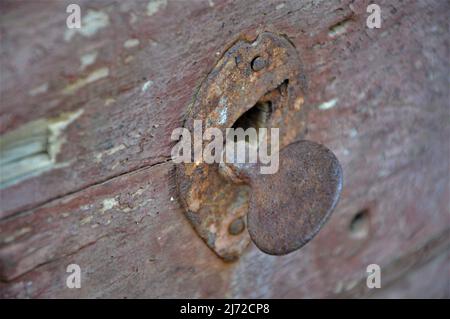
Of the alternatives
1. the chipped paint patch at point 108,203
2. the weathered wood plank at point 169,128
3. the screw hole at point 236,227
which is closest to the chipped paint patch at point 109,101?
the weathered wood plank at point 169,128

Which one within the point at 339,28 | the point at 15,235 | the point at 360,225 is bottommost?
the point at 15,235

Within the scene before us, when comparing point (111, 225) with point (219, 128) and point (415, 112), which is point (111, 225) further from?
point (415, 112)

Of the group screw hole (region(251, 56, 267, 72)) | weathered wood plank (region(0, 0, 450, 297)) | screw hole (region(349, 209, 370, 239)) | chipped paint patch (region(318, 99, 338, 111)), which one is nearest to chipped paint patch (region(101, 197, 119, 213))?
weathered wood plank (region(0, 0, 450, 297))

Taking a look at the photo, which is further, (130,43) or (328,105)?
(328,105)

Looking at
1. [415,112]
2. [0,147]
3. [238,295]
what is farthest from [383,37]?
[0,147]

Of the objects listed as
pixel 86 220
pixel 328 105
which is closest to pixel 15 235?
pixel 86 220

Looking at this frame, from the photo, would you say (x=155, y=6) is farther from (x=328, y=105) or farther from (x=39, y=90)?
(x=328, y=105)
